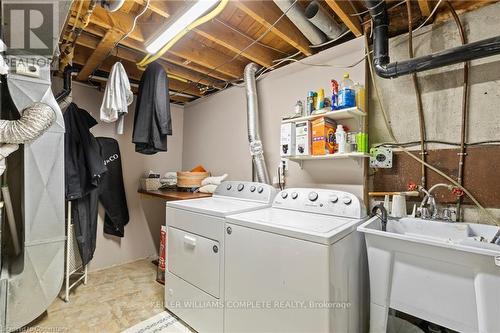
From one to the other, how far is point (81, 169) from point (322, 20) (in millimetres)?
2514

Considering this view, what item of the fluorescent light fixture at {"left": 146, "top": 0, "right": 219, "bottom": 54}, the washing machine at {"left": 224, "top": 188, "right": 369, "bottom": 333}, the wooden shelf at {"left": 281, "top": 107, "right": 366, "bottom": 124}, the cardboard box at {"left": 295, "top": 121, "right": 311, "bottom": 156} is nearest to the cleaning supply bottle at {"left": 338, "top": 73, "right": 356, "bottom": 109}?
the wooden shelf at {"left": 281, "top": 107, "right": 366, "bottom": 124}

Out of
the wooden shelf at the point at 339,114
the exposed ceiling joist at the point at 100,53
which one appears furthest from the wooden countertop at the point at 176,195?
the exposed ceiling joist at the point at 100,53

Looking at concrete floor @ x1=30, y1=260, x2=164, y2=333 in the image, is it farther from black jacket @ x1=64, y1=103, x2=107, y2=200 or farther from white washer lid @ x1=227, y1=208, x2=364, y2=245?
white washer lid @ x1=227, y1=208, x2=364, y2=245

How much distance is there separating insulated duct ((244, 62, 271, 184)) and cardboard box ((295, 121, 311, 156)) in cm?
46

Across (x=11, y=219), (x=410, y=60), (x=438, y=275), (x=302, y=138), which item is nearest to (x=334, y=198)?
(x=302, y=138)

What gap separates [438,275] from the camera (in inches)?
43.7

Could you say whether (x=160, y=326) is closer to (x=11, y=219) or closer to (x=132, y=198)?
(x=11, y=219)

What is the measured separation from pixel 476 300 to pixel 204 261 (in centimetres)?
145

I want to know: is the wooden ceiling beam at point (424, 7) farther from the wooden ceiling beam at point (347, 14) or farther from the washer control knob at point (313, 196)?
the washer control knob at point (313, 196)

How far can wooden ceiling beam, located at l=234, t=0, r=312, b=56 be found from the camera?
1.58 m

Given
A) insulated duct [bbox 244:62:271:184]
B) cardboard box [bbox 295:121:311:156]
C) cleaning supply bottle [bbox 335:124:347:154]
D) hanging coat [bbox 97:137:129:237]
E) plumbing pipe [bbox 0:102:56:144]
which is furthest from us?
hanging coat [bbox 97:137:129:237]

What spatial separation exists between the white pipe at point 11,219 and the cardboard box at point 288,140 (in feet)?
7.05

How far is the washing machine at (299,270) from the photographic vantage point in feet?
3.66

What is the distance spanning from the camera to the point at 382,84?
1.73 meters
